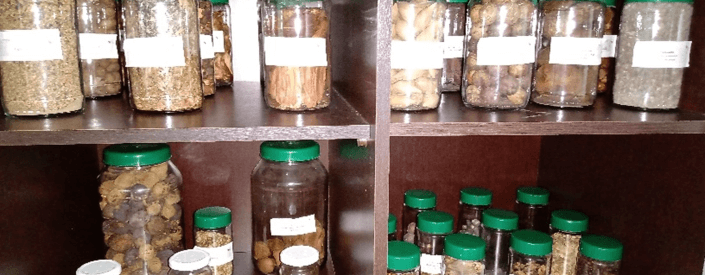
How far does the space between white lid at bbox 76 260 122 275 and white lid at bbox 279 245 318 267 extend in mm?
289

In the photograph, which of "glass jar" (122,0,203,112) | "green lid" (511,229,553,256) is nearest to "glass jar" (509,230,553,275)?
"green lid" (511,229,553,256)

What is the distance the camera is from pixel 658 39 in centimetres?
93

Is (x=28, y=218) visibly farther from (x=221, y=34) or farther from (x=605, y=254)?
(x=605, y=254)

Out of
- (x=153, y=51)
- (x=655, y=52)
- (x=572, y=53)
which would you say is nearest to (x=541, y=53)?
(x=572, y=53)

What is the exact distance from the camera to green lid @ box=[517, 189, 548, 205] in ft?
4.13

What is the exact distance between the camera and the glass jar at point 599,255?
103 centimetres

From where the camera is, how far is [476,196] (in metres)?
1.24

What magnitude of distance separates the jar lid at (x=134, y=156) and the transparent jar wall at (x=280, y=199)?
25 centimetres

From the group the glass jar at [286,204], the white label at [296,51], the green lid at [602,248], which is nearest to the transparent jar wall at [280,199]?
the glass jar at [286,204]

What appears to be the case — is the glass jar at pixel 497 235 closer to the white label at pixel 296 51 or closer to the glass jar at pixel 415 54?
the glass jar at pixel 415 54

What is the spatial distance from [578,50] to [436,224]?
0.45 m

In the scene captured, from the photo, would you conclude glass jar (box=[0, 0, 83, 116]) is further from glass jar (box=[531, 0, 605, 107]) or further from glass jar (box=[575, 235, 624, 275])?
glass jar (box=[575, 235, 624, 275])

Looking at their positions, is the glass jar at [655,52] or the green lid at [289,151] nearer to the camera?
the glass jar at [655,52]

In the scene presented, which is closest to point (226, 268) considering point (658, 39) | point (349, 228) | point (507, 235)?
point (349, 228)
